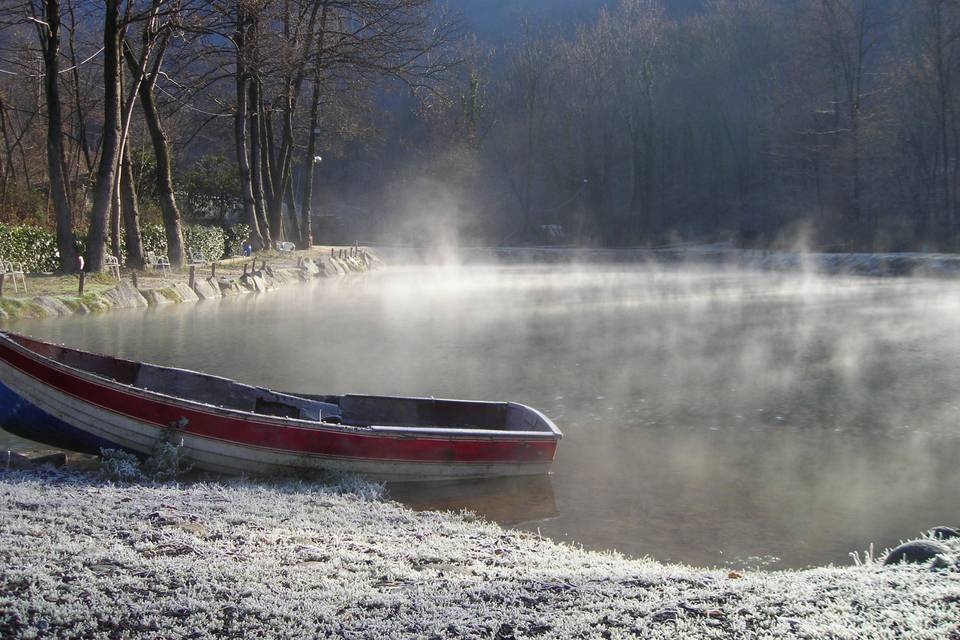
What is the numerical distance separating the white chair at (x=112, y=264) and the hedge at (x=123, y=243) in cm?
108

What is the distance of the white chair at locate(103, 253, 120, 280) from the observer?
23.9m

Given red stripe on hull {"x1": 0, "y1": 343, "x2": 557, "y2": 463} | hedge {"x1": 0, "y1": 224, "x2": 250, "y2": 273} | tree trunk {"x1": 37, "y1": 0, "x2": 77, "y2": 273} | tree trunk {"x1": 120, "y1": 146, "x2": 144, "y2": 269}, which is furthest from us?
tree trunk {"x1": 120, "y1": 146, "x2": 144, "y2": 269}

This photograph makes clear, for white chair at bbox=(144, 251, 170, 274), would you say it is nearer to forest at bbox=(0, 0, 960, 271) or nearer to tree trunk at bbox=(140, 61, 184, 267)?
tree trunk at bbox=(140, 61, 184, 267)

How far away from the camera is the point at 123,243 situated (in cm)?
2858

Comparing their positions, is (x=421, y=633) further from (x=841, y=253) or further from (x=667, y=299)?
(x=841, y=253)

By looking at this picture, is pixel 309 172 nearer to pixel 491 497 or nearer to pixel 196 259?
pixel 196 259

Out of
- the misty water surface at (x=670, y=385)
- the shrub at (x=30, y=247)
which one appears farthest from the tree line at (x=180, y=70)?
the misty water surface at (x=670, y=385)

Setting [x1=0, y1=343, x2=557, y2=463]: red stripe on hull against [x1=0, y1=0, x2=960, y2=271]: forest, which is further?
[x1=0, y1=0, x2=960, y2=271]: forest

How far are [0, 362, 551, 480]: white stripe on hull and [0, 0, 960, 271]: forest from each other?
15788mm

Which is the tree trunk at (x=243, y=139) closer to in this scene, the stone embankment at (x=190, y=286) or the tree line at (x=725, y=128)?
the stone embankment at (x=190, y=286)

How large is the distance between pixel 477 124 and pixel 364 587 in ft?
233

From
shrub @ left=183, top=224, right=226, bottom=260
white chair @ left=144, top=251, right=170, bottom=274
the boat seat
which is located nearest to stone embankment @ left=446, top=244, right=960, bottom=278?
shrub @ left=183, top=224, right=226, bottom=260

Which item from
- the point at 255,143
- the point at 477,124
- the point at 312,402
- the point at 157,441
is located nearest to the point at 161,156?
the point at 255,143

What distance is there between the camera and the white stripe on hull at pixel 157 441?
8.17 m
